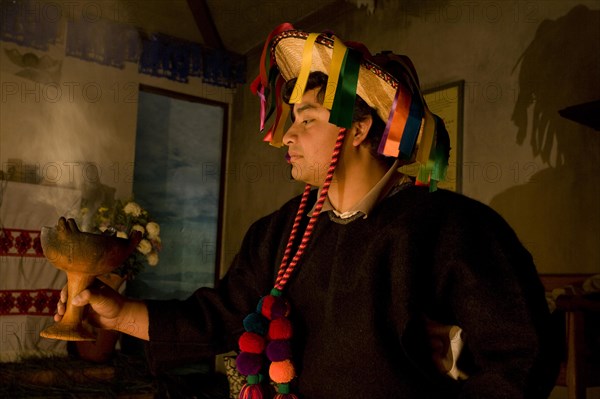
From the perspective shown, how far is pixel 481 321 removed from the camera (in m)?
1.04

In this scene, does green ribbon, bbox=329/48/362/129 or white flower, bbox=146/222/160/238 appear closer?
green ribbon, bbox=329/48/362/129

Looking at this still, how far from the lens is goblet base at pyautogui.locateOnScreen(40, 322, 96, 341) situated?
3.65ft

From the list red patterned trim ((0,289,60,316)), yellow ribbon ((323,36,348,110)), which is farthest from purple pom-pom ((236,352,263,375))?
red patterned trim ((0,289,60,316))

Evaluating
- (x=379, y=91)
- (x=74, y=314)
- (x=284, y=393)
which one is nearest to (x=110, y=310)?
(x=74, y=314)

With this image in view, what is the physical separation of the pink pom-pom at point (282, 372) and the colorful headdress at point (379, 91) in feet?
1.82

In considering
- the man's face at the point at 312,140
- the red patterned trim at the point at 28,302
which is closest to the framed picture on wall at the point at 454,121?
the man's face at the point at 312,140

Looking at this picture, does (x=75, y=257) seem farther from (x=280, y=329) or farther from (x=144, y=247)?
(x=144, y=247)

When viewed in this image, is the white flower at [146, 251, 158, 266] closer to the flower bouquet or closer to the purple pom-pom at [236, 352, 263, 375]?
the flower bouquet

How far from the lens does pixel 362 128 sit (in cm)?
138

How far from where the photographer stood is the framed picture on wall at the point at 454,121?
3.18 m

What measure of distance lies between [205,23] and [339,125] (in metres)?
4.34

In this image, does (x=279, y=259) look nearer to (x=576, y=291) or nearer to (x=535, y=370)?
(x=535, y=370)

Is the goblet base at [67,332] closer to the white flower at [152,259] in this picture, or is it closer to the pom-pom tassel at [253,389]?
the pom-pom tassel at [253,389]

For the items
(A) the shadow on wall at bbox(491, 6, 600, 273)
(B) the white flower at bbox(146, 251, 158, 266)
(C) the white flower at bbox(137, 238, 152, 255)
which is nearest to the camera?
(A) the shadow on wall at bbox(491, 6, 600, 273)
